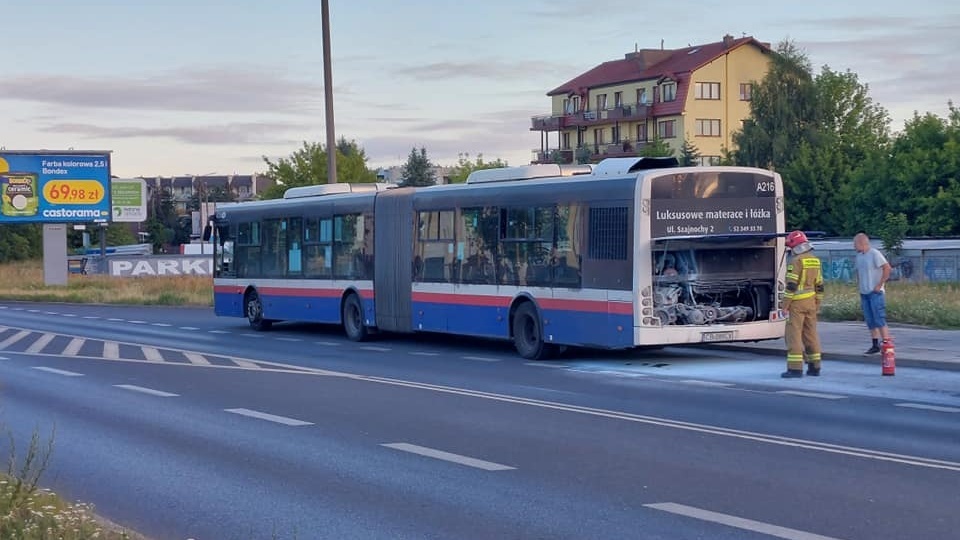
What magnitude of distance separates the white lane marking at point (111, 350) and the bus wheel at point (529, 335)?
6685 millimetres

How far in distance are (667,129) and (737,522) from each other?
90.0 meters

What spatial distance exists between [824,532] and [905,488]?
1612mm

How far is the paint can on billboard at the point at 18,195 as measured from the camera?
64.4m

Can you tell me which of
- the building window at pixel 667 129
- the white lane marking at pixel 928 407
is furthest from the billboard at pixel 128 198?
the white lane marking at pixel 928 407

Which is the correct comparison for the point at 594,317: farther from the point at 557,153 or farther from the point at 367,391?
the point at 557,153

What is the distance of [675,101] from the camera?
9519cm

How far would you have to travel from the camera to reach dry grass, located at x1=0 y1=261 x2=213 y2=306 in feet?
161

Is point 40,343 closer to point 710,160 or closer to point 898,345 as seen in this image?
point 898,345

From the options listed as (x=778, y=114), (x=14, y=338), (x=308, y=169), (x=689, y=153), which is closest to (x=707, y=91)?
(x=778, y=114)

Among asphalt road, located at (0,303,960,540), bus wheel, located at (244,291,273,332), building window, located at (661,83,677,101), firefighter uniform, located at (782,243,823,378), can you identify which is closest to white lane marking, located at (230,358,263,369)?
asphalt road, located at (0,303,960,540)

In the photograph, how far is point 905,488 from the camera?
9078 mm

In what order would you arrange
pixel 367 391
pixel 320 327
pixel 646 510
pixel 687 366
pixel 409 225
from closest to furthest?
pixel 646 510 < pixel 367 391 < pixel 687 366 < pixel 409 225 < pixel 320 327

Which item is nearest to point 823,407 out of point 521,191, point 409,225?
point 521,191

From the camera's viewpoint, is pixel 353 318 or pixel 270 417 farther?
pixel 353 318
